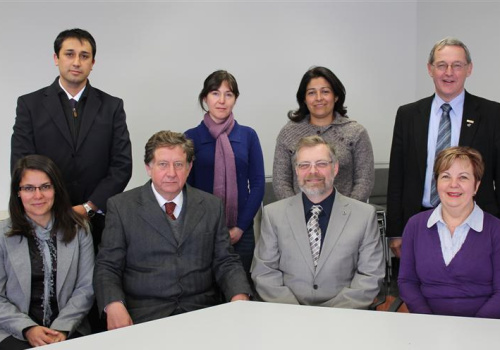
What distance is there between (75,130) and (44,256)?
2.37 ft

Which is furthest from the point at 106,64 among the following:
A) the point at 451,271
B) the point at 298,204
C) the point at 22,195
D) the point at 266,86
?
the point at 451,271

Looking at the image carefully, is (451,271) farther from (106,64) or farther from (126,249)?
(106,64)

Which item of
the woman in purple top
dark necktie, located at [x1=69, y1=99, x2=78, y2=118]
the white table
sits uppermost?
dark necktie, located at [x1=69, y1=99, x2=78, y2=118]

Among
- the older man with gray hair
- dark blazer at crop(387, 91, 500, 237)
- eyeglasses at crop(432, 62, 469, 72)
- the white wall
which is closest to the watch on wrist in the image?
the older man with gray hair

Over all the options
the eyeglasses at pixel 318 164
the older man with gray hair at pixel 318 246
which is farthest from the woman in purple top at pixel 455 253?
the eyeglasses at pixel 318 164

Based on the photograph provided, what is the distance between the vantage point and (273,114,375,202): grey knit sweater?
3414mm

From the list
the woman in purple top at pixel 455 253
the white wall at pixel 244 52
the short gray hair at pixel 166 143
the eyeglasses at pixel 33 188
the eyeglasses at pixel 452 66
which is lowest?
the woman in purple top at pixel 455 253

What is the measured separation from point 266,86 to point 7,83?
88.7 inches

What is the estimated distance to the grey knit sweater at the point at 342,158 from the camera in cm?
341

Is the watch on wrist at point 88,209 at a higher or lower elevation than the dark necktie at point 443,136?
lower

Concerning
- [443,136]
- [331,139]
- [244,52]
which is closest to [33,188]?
[331,139]

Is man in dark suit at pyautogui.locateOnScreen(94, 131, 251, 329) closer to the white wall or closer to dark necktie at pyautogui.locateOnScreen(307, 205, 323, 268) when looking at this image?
dark necktie at pyautogui.locateOnScreen(307, 205, 323, 268)

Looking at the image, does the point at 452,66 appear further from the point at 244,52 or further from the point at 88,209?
the point at 244,52

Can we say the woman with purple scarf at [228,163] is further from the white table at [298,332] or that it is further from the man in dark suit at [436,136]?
the white table at [298,332]
